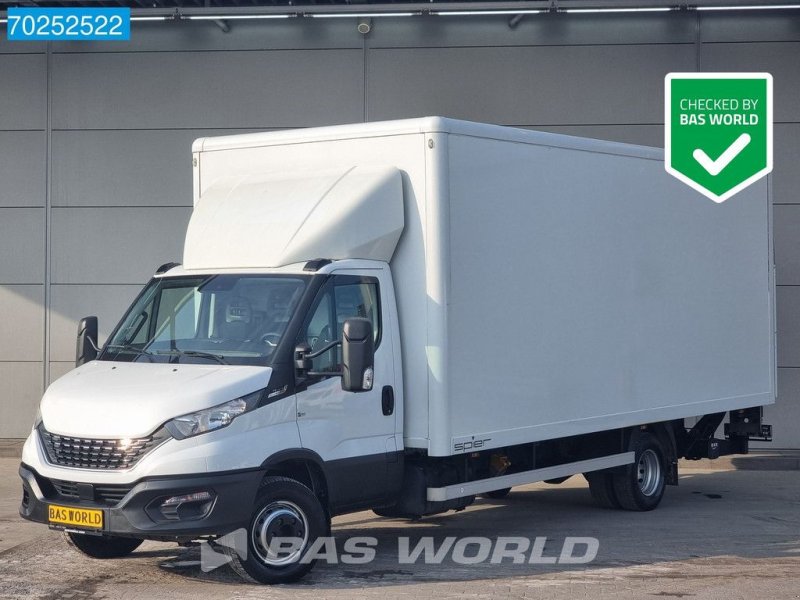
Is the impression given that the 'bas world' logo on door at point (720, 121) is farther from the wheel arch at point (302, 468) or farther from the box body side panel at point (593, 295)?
the wheel arch at point (302, 468)

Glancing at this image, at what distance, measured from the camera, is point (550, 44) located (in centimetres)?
1695

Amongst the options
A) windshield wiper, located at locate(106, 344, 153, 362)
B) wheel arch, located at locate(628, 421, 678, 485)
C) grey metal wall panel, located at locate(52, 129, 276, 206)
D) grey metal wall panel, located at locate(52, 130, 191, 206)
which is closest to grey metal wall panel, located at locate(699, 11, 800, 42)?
grey metal wall panel, located at locate(52, 129, 276, 206)

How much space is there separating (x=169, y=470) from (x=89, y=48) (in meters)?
10.8

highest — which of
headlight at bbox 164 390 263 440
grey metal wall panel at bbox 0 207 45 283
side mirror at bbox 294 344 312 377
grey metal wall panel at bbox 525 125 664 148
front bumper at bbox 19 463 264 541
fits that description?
grey metal wall panel at bbox 525 125 664 148

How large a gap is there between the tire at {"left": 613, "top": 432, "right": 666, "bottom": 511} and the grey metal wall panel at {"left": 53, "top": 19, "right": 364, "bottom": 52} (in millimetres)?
7737

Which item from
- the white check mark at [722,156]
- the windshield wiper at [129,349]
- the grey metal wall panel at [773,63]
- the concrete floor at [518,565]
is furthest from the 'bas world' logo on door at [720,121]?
the windshield wiper at [129,349]

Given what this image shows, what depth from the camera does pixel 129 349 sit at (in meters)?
9.08

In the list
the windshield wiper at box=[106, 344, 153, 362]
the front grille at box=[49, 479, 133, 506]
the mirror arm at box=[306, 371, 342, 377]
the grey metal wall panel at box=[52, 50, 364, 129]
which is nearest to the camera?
the front grille at box=[49, 479, 133, 506]

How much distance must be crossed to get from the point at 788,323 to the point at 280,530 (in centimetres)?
1046

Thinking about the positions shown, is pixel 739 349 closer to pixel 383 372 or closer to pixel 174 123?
pixel 383 372

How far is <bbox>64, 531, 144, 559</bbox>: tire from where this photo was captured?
30.2ft

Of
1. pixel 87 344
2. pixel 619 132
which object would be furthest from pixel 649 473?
pixel 619 132

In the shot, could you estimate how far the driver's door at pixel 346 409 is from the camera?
28.3 feet

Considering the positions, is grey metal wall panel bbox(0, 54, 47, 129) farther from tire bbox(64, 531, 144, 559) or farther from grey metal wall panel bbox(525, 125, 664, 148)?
tire bbox(64, 531, 144, 559)
